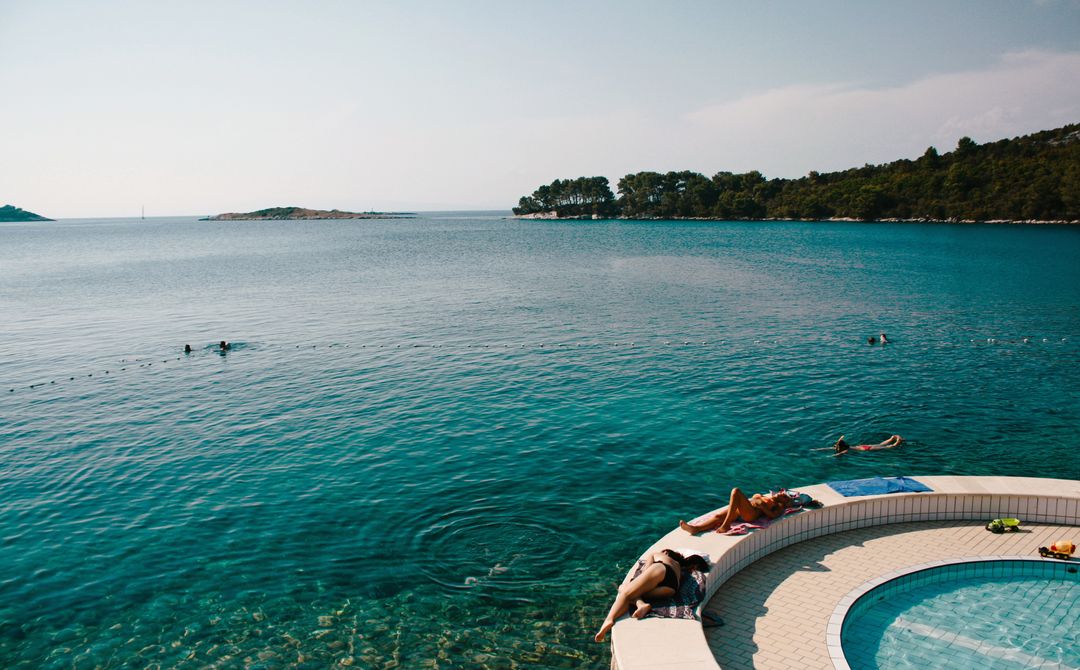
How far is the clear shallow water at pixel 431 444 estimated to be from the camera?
15.1 metres

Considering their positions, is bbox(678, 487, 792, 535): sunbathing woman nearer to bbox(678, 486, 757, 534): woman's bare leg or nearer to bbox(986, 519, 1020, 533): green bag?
bbox(678, 486, 757, 534): woman's bare leg

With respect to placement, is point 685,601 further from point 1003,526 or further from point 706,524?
point 1003,526

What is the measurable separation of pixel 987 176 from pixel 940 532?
19425 centimetres

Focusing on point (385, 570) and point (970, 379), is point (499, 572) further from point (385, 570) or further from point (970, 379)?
point (970, 379)

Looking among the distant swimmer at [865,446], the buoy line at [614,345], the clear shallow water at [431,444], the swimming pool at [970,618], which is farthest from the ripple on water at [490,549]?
the buoy line at [614,345]

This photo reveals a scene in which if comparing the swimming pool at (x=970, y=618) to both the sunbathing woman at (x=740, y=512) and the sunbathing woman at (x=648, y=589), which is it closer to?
the sunbathing woman at (x=740, y=512)

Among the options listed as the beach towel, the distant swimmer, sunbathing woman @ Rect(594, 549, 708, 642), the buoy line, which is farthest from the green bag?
the buoy line

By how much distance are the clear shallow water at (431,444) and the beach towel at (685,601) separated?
219 centimetres

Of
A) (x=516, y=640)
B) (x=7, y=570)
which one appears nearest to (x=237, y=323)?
(x=7, y=570)

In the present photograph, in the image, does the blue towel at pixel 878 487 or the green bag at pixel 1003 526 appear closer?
the green bag at pixel 1003 526

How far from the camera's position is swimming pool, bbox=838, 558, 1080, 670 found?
11.8 meters

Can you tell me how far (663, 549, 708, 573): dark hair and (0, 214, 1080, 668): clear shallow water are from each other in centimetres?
266

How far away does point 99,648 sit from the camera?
14078mm

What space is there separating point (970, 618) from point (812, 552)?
3055 mm
